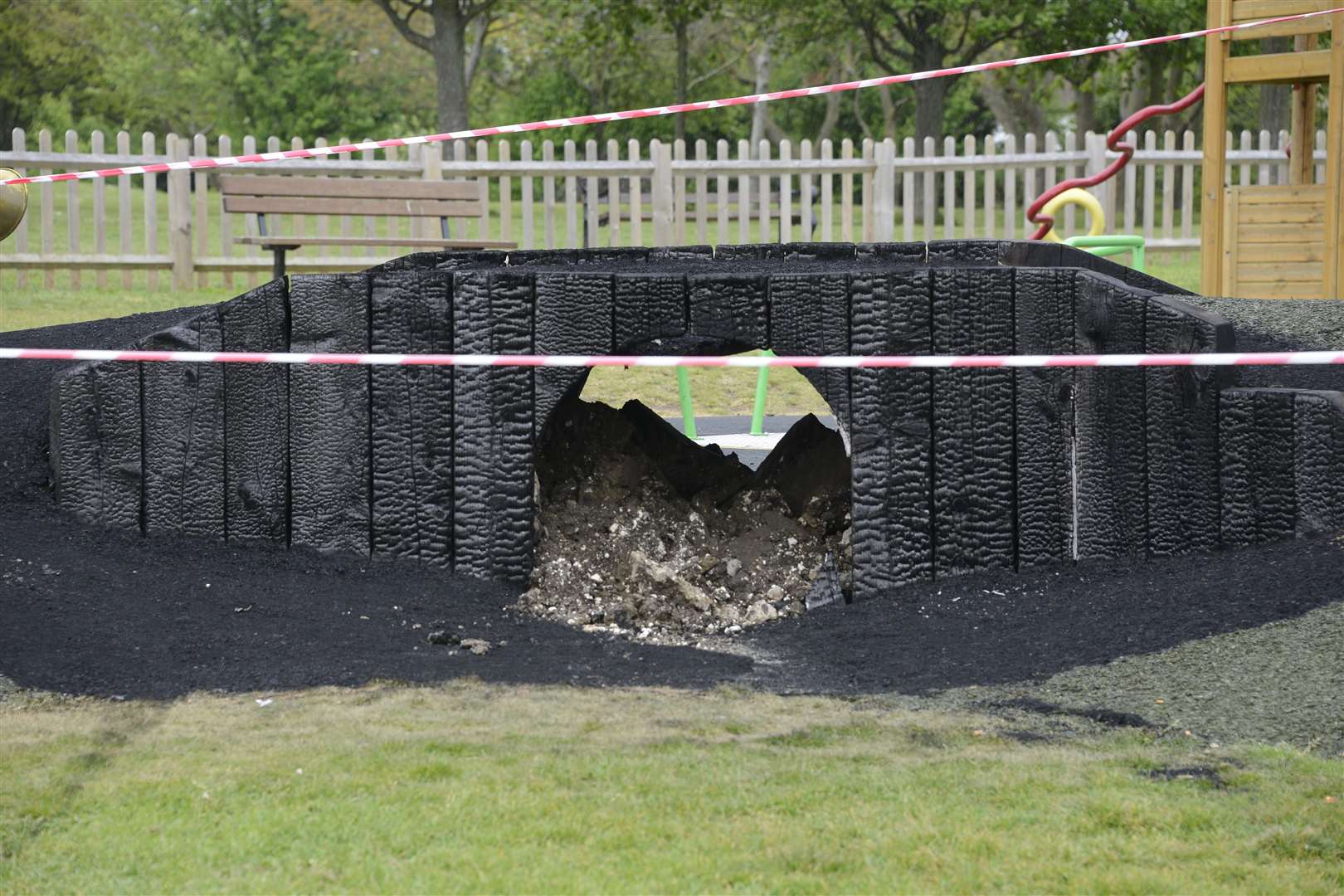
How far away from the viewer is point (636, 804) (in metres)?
3.21

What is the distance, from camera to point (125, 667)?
4.41 meters

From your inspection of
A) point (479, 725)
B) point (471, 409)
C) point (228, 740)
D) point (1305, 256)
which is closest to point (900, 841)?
point (479, 725)

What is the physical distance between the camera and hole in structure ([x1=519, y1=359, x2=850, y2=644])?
552cm

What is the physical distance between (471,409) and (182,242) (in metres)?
11.2

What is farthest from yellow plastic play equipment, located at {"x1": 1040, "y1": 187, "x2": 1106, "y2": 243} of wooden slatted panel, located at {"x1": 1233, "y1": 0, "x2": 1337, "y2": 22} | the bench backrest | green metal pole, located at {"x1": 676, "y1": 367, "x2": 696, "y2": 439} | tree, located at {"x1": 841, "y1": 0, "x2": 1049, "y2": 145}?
tree, located at {"x1": 841, "y1": 0, "x2": 1049, "y2": 145}

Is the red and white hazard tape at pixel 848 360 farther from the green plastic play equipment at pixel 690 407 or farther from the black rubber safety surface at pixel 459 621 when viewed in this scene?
the green plastic play equipment at pixel 690 407

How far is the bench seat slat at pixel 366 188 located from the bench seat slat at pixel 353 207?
38 millimetres

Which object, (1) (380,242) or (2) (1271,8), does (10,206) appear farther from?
(1) (380,242)

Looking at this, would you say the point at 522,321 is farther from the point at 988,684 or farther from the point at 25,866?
the point at 25,866

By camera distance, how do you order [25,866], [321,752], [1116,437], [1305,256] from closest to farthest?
[25,866] → [321,752] → [1116,437] → [1305,256]

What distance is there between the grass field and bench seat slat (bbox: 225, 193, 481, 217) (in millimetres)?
9194

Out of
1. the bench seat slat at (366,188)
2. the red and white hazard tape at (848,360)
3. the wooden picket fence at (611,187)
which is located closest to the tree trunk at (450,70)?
the wooden picket fence at (611,187)

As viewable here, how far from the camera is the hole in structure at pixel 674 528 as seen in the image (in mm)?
5520

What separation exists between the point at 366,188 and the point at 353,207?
247mm
